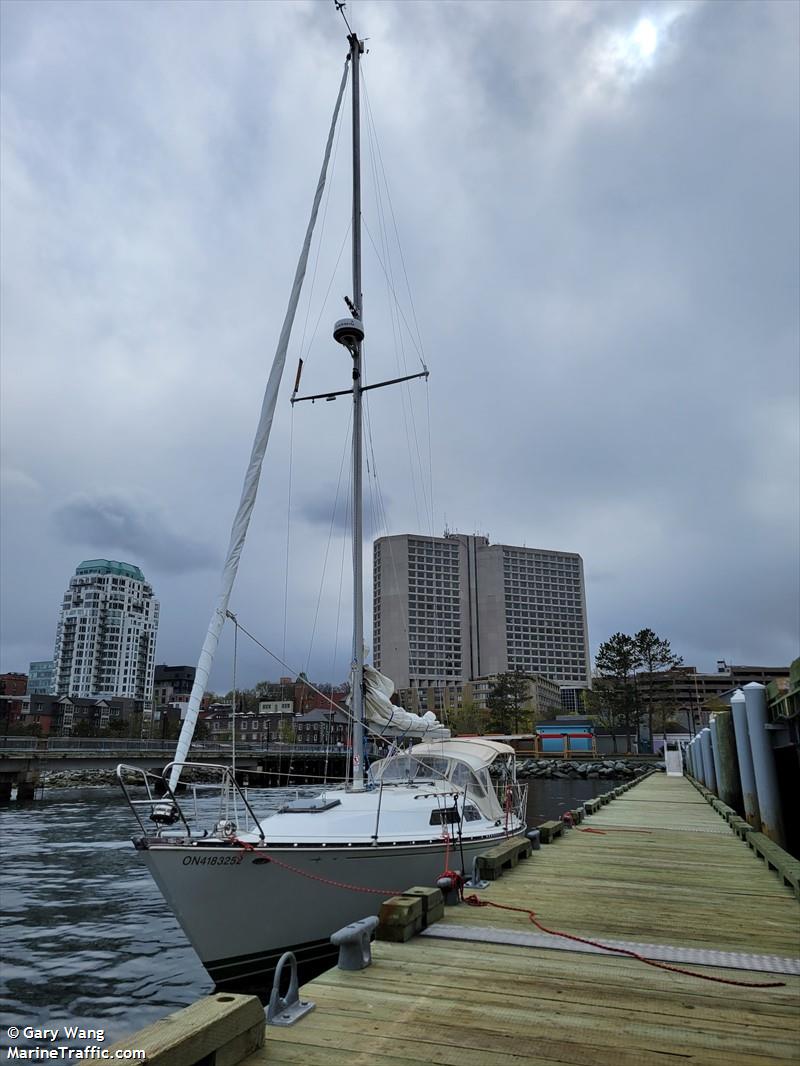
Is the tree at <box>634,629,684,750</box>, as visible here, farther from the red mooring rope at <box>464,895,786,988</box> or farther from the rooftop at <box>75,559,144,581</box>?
the rooftop at <box>75,559,144,581</box>

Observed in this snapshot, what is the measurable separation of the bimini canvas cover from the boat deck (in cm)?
700

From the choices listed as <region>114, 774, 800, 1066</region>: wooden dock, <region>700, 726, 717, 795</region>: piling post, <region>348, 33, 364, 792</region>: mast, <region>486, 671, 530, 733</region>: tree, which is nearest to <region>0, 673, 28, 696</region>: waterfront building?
<region>486, 671, 530, 733</region>: tree

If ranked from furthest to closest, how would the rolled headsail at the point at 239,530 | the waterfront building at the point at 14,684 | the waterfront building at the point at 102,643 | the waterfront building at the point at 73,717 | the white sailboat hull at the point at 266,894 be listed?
1. the waterfront building at the point at 102,643
2. the waterfront building at the point at 14,684
3. the waterfront building at the point at 73,717
4. the rolled headsail at the point at 239,530
5. the white sailboat hull at the point at 266,894

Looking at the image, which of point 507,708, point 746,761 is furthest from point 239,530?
point 507,708

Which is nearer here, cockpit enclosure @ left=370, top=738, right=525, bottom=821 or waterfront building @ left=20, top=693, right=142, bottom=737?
cockpit enclosure @ left=370, top=738, right=525, bottom=821

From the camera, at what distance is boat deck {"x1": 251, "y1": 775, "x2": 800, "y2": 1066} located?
147 inches

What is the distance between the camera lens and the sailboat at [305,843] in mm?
9039

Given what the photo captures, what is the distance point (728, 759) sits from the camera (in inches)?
757

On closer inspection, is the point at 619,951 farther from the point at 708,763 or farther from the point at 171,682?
the point at 171,682

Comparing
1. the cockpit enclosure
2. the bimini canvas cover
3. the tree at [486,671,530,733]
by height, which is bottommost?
the cockpit enclosure

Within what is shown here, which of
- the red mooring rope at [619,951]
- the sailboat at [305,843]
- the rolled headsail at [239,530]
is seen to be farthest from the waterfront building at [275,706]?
the red mooring rope at [619,951]

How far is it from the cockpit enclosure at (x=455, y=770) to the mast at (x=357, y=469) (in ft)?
2.76

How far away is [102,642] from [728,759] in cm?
18392

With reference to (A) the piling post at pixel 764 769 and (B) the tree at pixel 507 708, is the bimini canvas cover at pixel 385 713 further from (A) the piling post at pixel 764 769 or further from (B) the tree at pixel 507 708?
(B) the tree at pixel 507 708
